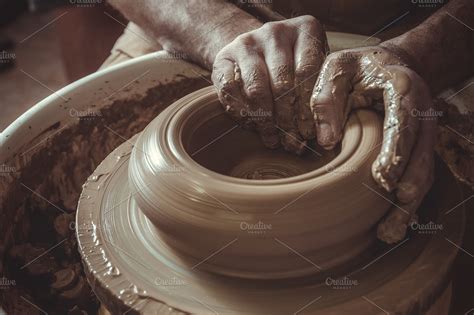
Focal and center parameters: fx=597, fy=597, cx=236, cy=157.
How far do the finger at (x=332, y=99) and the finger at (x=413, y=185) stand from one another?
0.17 metres

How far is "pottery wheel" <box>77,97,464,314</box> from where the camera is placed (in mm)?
1165

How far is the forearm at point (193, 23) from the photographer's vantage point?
1.78 meters

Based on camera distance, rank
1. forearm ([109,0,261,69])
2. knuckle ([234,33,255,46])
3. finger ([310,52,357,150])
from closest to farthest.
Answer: finger ([310,52,357,150])
knuckle ([234,33,255,46])
forearm ([109,0,261,69])

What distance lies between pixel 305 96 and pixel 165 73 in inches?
28.7

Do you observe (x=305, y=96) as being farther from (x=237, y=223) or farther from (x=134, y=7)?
(x=134, y=7)

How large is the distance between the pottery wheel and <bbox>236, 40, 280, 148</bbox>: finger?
355 mm

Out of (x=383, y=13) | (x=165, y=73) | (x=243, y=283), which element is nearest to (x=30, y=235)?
(x=165, y=73)

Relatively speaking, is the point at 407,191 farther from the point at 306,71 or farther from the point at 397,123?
the point at 306,71

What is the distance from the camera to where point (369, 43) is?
192 centimetres

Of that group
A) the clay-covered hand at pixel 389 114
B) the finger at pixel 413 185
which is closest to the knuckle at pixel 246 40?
the clay-covered hand at pixel 389 114

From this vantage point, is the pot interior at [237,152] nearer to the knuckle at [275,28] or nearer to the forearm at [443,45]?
the knuckle at [275,28]

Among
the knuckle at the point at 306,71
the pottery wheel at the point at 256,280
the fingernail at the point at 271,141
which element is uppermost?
the knuckle at the point at 306,71

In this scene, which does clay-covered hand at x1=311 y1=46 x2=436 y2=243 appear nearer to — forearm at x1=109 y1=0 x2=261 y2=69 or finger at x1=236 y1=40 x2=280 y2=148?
finger at x1=236 y1=40 x2=280 y2=148

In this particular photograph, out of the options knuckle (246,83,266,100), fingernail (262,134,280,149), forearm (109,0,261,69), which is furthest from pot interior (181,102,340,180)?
forearm (109,0,261,69)
